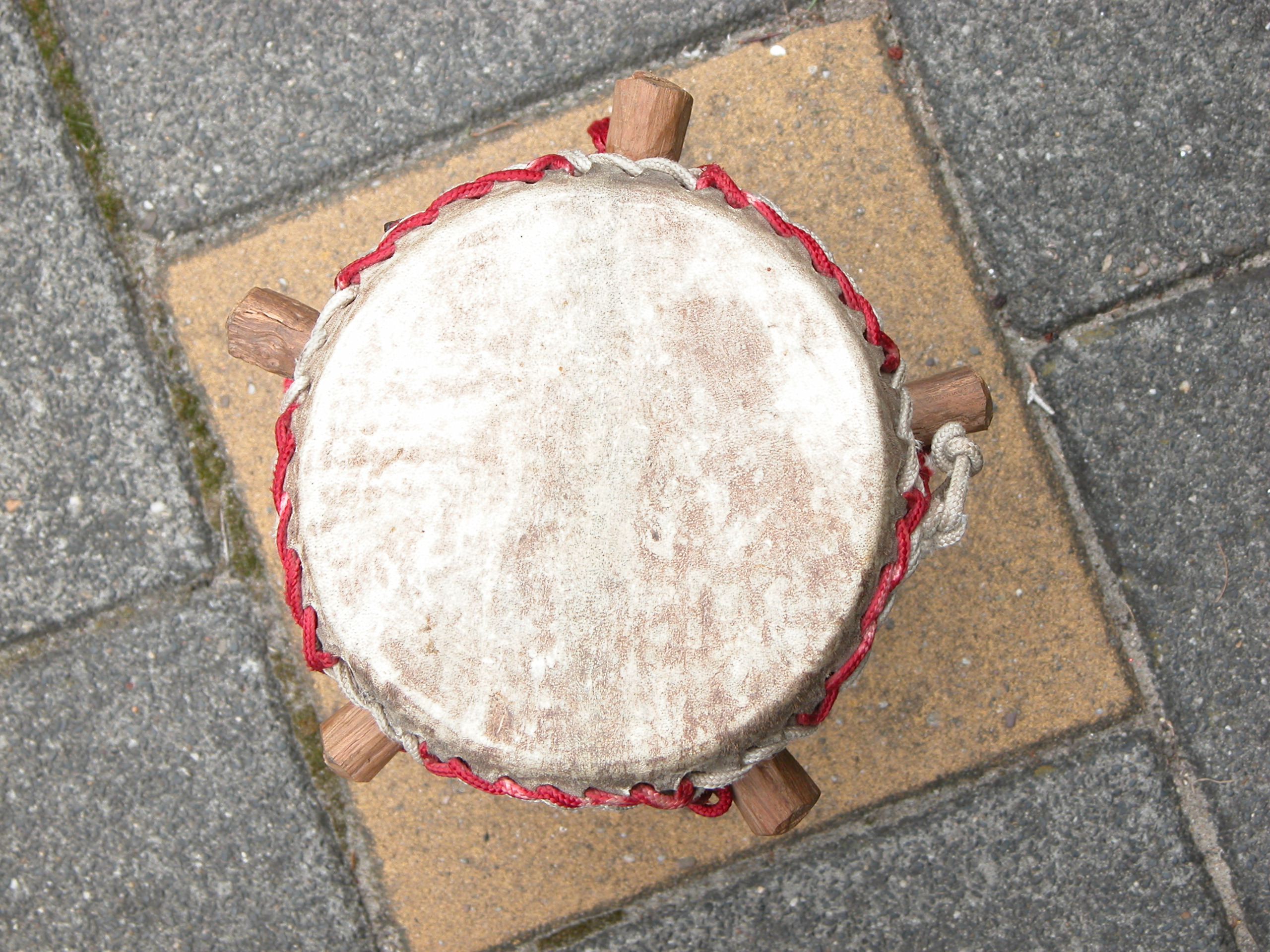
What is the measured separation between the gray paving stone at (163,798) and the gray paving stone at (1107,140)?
136 centimetres

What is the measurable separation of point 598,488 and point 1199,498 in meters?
1.03

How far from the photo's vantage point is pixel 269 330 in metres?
1.03

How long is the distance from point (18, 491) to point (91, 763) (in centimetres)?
45

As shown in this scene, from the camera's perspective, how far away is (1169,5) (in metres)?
1.38

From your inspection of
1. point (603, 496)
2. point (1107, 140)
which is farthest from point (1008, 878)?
point (1107, 140)

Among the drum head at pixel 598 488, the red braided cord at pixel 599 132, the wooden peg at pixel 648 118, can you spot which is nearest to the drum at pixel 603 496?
the drum head at pixel 598 488

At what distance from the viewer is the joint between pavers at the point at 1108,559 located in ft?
4.54

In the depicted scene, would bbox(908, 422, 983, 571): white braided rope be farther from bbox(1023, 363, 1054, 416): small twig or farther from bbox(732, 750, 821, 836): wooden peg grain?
bbox(1023, 363, 1054, 416): small twig

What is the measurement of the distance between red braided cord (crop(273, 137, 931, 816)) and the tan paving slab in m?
0.46

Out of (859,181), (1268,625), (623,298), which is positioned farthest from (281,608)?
(1268,625)

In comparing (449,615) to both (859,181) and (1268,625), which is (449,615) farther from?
(1268,625)

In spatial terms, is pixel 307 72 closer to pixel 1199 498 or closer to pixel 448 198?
pixel 448 198

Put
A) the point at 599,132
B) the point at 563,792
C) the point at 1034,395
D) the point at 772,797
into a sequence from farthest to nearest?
the point at 1034,395, the point at 599,132, the point at 772,797, the point at 563,792

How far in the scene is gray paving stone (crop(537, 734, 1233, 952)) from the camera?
1.38 metres
